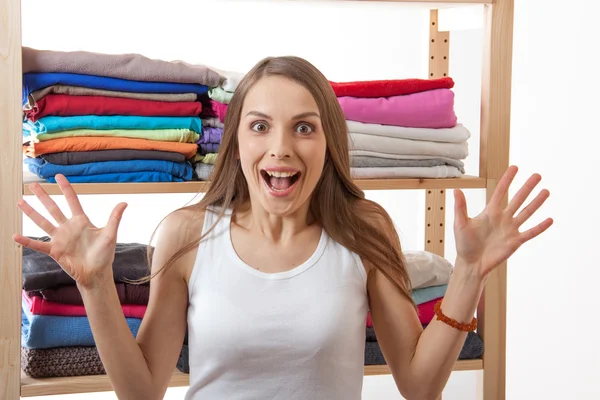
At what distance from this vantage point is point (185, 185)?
1697 mm

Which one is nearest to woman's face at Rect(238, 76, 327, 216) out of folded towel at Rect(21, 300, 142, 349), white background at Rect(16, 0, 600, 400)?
folded towel at Rect(21, 300, 142, 349)

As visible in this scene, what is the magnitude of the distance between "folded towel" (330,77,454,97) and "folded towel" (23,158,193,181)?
0.40 meters

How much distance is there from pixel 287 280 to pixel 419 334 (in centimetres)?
28

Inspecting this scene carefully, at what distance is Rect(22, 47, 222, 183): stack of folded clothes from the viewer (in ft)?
5.32

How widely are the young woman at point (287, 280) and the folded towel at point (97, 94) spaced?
217mm

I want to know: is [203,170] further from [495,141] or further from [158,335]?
[495,141]

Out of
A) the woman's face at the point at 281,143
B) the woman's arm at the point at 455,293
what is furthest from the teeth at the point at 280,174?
the woman's arm at the point at 455,293

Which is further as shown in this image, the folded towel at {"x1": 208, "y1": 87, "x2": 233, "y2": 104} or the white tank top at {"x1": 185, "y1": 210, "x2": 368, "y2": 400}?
the folded towel at {"x1": 208, "y1": 87, "x2": 233, "y2": 104}

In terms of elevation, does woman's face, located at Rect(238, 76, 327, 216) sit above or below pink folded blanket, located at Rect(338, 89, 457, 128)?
below

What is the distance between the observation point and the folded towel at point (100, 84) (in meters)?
1.61

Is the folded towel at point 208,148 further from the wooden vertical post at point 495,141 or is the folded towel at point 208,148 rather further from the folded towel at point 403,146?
the wooden vertical post at point 495,141

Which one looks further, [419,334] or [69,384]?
[69,384]

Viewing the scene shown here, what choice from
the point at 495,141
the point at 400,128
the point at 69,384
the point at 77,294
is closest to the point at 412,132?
the point at 400,128

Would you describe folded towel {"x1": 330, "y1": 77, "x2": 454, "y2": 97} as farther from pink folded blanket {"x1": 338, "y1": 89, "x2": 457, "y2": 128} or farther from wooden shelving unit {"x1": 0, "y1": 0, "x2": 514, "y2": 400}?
wooden shelving unit {"x1": 0, "y1": 0, "x2": 514, "y2": 400}
